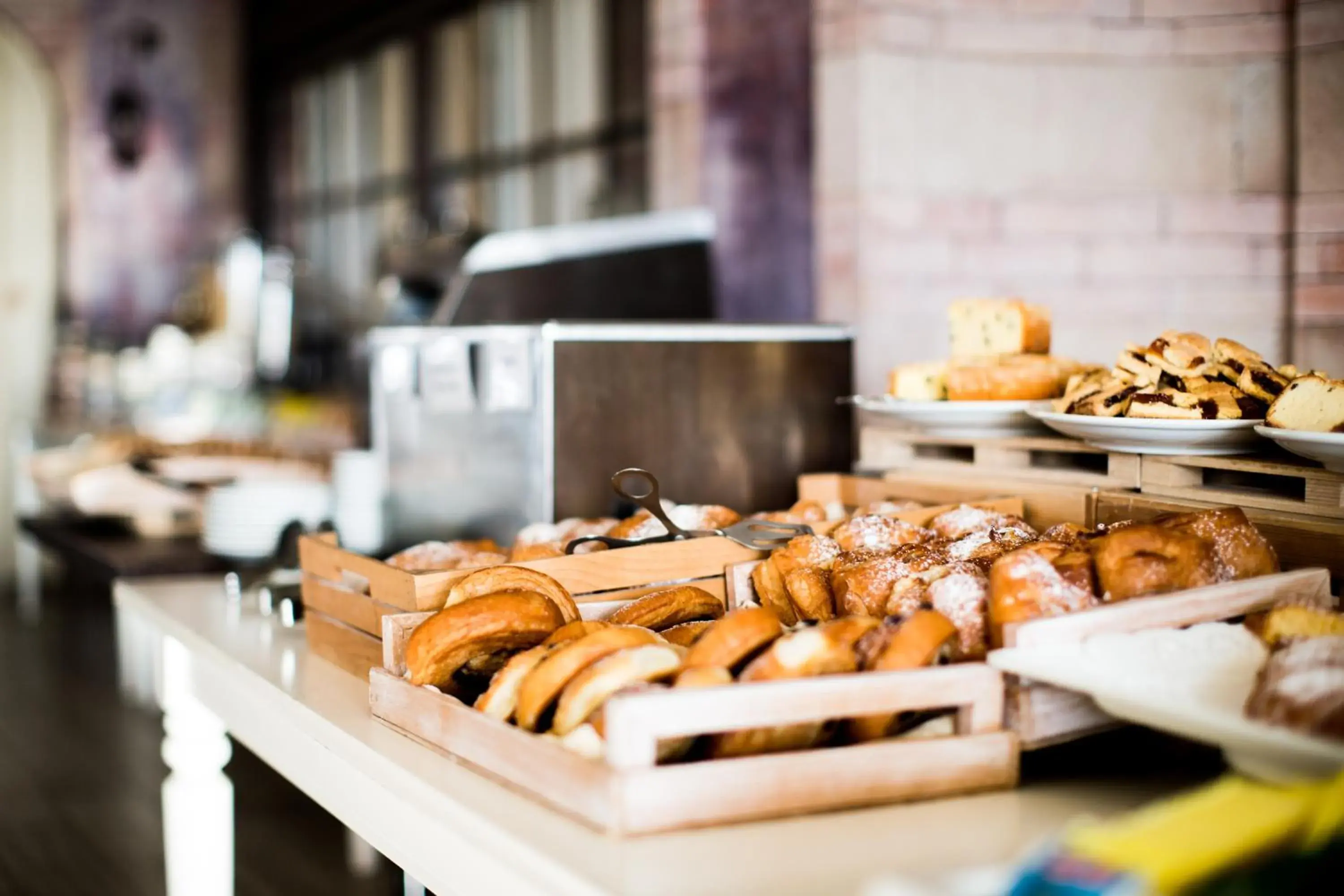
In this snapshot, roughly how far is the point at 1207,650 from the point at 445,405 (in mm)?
1546

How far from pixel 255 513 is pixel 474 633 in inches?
55.7

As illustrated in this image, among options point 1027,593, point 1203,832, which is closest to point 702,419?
point 1027,593

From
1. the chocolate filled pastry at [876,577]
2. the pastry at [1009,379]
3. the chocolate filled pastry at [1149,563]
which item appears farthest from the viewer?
the pastry at [1009,379]

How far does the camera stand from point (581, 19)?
16.2ft

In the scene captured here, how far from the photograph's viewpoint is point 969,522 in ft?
5.30

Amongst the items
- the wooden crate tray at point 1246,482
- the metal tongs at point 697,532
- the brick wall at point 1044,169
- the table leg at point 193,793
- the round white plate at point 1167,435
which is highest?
the brick wall at point 1044,169

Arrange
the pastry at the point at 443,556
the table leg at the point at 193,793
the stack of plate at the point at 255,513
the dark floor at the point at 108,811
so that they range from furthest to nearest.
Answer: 1. the dark floor at the point at 108,811
2. the stack of plate at the point at 255,513
3. the table leg at the point at 193,793
4. the pastry at the point at 443,556

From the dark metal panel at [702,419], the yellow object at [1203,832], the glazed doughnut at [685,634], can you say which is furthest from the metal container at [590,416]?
the yellow object at [1203,832]

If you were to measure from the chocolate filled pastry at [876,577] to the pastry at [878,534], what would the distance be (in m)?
0.13

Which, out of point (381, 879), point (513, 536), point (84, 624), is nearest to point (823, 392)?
point (513, 536)

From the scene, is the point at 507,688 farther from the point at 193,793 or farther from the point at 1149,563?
the point at 193,793

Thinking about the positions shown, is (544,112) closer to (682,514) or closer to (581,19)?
(581,19)

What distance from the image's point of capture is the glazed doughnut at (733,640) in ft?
3.65

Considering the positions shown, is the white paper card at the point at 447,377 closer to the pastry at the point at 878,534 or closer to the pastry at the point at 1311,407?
the pastry at the point at 878,534
